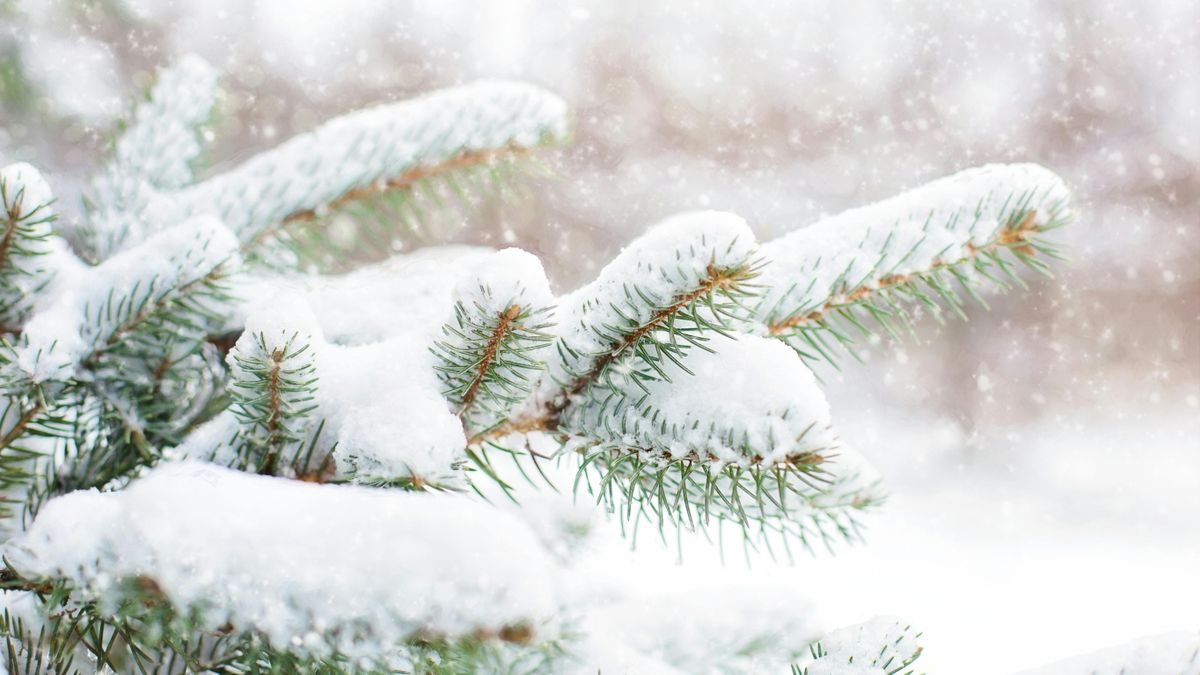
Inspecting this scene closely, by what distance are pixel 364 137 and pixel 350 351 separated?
0.26 meters

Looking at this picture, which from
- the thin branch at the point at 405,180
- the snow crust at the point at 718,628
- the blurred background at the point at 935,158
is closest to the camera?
the snow crust at the point at 718,628

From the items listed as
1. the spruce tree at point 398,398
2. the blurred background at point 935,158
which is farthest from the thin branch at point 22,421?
the blurred background at point 935,158

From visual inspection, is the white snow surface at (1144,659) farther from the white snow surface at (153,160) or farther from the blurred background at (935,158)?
the blurred background at (935,158)

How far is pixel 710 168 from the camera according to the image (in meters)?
4.65

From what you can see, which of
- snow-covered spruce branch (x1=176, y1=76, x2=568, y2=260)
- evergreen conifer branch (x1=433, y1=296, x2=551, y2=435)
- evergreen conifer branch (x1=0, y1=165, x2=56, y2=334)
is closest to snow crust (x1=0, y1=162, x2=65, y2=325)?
evergreen conifer branch (x1=0, y1=165, x2=56, y2=334)

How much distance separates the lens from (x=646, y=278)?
395 mm

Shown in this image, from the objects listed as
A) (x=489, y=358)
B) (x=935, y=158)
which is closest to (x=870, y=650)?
(x=489, y=358)

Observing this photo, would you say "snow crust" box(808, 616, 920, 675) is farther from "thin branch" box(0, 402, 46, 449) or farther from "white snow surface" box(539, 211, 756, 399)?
"thin branch" box(0, 402, 46, 449)

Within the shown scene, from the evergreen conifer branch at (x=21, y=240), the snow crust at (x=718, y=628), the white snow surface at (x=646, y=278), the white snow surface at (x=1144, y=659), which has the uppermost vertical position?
the evergreen conifer branch at (x=21, y=240)

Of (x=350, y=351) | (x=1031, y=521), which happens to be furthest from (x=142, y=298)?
(x=1031, y=521)

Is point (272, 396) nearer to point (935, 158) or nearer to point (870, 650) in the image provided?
point (870, 650)

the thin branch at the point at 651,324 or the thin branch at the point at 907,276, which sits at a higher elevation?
the thin branch at the point at 907,276

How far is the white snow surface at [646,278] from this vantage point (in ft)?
1.24

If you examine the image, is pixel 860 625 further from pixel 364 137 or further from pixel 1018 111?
pixel 1018 111
